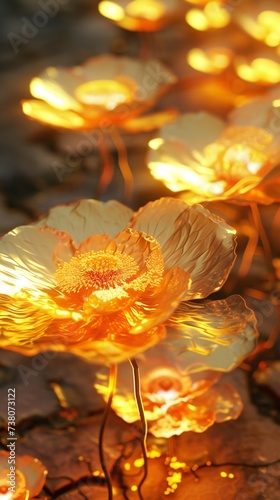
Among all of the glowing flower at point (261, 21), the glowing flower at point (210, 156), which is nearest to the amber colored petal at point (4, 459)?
the glowing flower at point (210, 156)

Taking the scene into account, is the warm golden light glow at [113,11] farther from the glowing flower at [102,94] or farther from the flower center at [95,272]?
the flower center at [95,272]

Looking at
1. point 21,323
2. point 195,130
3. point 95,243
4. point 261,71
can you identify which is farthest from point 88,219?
point 261,71

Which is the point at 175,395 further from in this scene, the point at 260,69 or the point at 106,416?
the point at 260,69

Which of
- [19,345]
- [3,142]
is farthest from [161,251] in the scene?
[3,142]

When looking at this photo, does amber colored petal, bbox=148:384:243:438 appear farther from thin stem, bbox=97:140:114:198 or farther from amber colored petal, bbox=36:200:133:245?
thin stem, bbox=97:140:114:198

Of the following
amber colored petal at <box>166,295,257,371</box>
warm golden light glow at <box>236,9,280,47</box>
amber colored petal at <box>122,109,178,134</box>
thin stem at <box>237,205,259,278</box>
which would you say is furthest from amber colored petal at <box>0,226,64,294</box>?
warm golden light glow at <box>236,9,280,47</box>

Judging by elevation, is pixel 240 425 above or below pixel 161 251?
below

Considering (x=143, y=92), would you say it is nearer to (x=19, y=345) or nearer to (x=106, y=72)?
(x=106, y=72)
